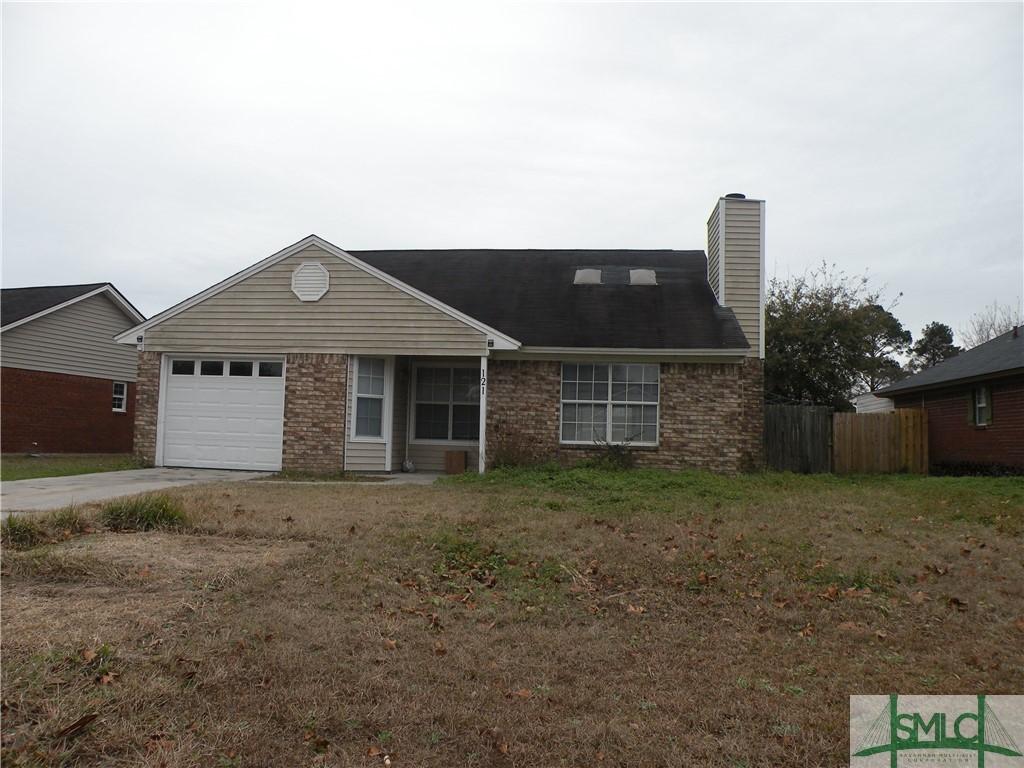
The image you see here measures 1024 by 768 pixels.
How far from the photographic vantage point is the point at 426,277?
63.5 feet

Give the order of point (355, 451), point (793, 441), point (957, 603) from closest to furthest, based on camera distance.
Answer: point (957, 603), point (355, 451), point (793, 441)

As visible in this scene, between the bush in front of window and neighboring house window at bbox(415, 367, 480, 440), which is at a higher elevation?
neighboring house window at bbox(415, 367, 480, 440)

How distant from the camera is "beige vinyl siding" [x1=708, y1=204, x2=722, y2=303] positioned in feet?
57.7

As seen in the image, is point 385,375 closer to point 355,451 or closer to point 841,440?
point 355,451

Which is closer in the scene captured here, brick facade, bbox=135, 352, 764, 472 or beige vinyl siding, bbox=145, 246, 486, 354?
beige vinyl siding, bbox=145, 246, 486, 354

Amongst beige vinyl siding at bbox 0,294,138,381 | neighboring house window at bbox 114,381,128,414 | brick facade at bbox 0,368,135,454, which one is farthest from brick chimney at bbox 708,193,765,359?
neighboring house window at bbox 114,381,128,414

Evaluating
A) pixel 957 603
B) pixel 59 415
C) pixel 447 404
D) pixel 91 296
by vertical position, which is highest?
pixel 91 296

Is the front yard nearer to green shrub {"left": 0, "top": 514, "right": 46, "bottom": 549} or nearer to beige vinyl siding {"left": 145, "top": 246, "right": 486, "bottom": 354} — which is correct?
green shrub {"left": 0, "top": 514, "right": 46, "bottom": 549}

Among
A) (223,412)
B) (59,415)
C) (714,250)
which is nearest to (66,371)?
(59,415)

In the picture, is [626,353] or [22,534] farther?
[626,353]

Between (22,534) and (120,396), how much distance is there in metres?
20.2

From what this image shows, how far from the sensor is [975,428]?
19359 mm

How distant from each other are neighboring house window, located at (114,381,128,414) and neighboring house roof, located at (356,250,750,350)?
10038 mm

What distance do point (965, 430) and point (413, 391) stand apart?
1441 centimetres
